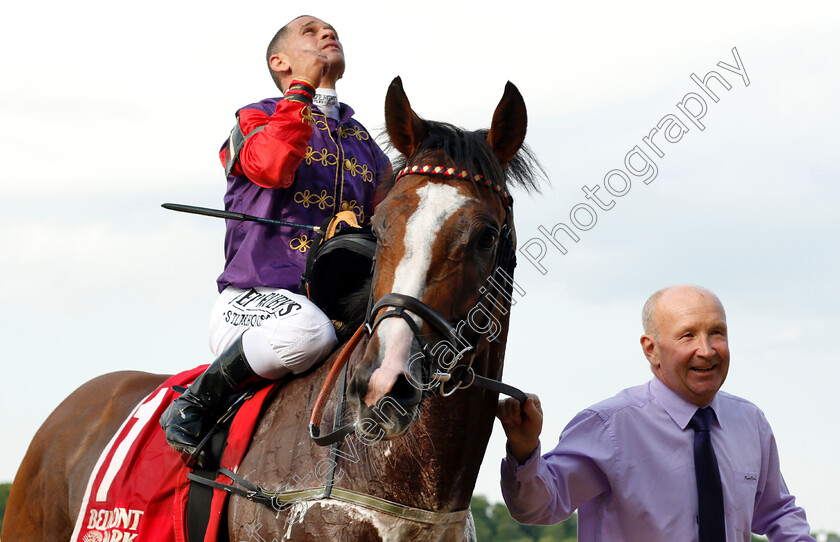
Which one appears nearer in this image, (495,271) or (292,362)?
(495,271)

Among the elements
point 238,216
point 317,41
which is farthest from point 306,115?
point 317,41

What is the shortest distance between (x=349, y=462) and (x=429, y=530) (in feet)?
1.29

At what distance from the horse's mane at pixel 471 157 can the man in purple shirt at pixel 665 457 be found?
0.90 m

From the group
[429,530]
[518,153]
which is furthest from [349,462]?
[518,153]

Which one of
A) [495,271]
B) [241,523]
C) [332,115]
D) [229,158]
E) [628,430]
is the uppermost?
[332,115]

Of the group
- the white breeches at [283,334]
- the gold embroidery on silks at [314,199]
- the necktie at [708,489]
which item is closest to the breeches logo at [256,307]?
the white breeches at [283,334]

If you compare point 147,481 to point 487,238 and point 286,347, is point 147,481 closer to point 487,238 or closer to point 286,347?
point 286,347

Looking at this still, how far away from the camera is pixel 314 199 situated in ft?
13.6

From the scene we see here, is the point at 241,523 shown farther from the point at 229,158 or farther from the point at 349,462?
the point at 229,158

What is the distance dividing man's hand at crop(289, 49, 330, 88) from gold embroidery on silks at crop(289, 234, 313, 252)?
74 cm

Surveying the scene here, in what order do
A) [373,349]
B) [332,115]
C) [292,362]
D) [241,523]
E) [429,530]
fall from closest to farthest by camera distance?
[373,349]
[429,530]
[241,523]
[292,362]
[332,115]

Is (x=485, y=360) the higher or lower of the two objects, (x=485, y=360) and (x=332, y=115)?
the lower

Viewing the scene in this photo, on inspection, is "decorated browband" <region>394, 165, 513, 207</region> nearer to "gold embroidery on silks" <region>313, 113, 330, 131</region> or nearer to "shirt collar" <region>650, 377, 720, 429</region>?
"gold embroidery on silks" <region>313, 113, 330, 131</region>

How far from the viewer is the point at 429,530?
3160 millimetres
